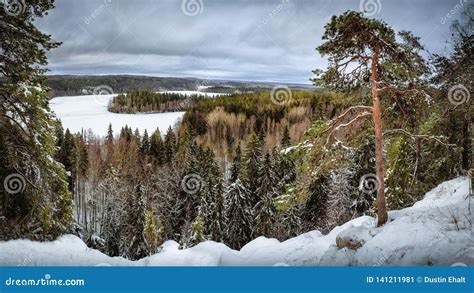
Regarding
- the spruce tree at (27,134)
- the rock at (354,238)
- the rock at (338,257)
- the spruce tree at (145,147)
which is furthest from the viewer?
the spruce tree at (145,147)

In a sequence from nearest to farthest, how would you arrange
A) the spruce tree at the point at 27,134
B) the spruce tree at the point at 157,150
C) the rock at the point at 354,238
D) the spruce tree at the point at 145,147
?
the rock at the point at 354,238
the spruce tree at the point at 27,134
the spruce tree at the point at 157,150
the spruce tree at the point at 145,147

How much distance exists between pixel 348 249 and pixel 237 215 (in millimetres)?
22172

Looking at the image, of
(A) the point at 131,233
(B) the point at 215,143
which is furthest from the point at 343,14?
(B) the point at 215,143

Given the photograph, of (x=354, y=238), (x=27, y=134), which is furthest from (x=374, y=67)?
(x=27, y=134)

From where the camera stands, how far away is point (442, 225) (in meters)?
6.84

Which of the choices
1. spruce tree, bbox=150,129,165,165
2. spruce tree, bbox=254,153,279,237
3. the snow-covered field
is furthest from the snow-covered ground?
the snow-covered field

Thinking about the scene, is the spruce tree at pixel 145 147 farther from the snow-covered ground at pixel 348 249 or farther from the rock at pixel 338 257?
the rock at pixel 338 257

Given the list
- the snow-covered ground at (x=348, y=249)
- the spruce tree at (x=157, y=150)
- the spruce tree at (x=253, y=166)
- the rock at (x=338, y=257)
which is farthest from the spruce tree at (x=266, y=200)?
the spruce tree at (x=157, y=150)

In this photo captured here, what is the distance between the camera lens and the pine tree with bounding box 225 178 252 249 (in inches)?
1142

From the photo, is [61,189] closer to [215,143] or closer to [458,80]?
[458,80]

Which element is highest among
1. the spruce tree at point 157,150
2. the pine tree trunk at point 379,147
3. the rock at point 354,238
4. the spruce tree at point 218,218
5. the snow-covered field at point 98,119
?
the pine tree trunk at point 379,147

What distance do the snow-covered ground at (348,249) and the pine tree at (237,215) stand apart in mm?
19122

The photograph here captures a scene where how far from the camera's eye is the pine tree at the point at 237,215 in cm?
2900

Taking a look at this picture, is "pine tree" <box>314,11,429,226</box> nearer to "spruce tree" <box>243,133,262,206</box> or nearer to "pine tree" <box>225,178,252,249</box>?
"pine tree" <box>225,178,252,249</box>
